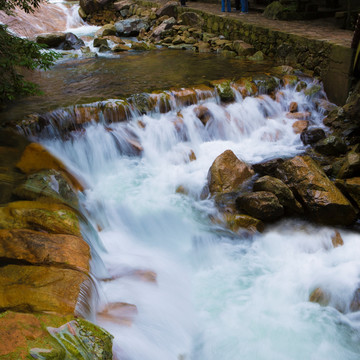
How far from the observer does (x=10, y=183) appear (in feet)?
12.3

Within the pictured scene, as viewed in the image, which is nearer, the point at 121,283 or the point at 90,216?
the point at 121,283

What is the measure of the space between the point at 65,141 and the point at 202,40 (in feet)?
28.3

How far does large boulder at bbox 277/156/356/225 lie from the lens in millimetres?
4266

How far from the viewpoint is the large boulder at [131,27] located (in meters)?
14.5

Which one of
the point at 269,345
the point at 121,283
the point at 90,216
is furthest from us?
the point at 90,216

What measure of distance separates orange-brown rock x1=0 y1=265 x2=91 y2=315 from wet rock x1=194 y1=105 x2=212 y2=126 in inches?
193

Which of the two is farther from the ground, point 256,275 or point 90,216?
point 90,216

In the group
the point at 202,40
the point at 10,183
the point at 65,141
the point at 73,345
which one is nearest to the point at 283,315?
the point at 73,345

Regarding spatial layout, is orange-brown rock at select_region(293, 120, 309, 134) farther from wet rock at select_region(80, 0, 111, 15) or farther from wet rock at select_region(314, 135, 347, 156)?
wet rock at select_region(80, 0, 111, 15)

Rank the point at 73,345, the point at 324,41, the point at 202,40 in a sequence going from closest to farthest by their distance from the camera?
the point at 73,345 → the point at 324,41 → the point at 202,40

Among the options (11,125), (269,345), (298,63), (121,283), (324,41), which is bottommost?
(269,345)

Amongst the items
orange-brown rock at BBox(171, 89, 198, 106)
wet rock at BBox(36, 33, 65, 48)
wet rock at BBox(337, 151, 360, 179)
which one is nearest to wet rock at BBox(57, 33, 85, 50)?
wet rock at BBox(36, 33, 65, 48)

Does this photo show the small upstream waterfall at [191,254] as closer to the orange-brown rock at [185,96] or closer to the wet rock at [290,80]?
the orange-brown rock at [185,96]

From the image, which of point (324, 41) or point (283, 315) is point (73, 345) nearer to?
point (283, 315)
